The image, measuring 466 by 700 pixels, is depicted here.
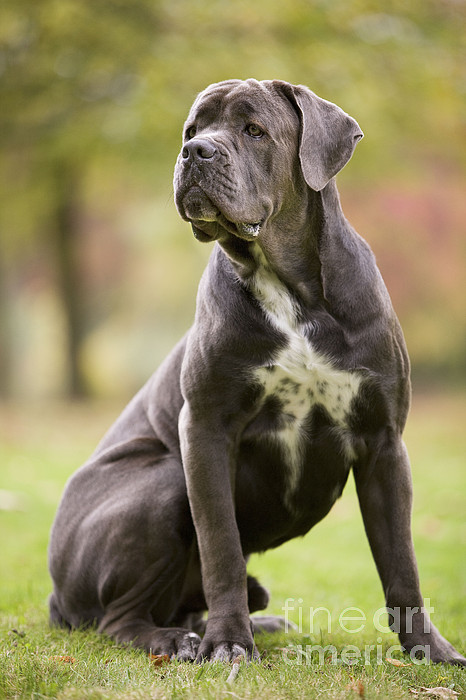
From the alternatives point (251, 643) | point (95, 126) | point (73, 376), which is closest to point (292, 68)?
point (95, 126)

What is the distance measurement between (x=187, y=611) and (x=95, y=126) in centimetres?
1161

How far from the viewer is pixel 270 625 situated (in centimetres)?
419

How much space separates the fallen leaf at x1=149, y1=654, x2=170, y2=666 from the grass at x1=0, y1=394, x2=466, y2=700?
0.03 meters

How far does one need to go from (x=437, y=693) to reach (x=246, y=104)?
7.43 ft

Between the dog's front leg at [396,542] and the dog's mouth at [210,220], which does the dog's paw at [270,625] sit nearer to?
the dog's front leg at [396,542]

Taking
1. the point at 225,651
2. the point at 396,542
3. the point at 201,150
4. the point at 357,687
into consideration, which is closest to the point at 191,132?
the point at 201,150

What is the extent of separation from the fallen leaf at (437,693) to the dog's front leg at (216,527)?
2.15 ft

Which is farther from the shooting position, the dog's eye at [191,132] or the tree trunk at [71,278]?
the tree trunk at [71,278]

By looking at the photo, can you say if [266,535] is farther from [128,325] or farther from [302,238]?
[128,325]

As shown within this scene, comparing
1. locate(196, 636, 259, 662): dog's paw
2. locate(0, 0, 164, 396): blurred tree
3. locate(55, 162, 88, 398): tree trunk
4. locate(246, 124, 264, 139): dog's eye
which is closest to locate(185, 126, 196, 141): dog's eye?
locate(246, 124, 264, 139): dog's eye

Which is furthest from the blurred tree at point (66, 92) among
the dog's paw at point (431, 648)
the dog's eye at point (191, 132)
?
the dog's paw at point (431, 648)

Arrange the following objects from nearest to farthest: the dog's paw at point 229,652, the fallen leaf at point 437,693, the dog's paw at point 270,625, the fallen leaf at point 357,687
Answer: the fallen leaf at point 357,687, the fallen leaf at point 437,693, the dog's paw at point 229,652, the dog's paw at point 270,625

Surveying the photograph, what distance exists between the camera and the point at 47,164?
1641cm

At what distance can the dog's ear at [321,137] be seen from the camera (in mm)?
3520
